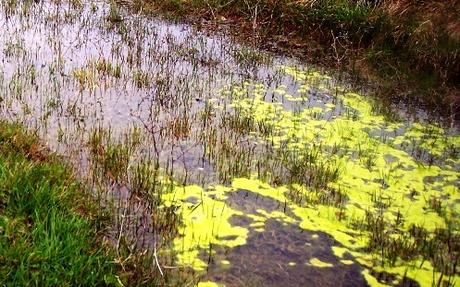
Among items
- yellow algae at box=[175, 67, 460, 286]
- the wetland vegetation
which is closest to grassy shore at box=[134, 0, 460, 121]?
the wetland vegetation

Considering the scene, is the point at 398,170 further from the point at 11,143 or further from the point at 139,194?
the point at 11,143

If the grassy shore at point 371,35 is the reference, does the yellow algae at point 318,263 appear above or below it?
below

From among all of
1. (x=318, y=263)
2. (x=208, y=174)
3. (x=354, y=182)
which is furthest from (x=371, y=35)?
(x=318, y=263)

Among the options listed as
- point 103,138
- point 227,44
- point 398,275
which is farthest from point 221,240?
point 227,44

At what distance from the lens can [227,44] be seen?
10.2 m

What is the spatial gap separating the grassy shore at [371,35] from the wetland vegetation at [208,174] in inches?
12.2

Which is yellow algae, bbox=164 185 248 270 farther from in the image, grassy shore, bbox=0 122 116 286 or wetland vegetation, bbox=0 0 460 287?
grassy shore, bbox=0 122 116 286

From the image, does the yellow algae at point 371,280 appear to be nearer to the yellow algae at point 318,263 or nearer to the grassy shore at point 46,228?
the yellow algae at point 318,263

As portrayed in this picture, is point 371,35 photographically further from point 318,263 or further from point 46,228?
point 46,228

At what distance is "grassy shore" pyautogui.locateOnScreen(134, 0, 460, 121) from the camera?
873 centimetres

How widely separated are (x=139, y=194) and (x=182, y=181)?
485mm

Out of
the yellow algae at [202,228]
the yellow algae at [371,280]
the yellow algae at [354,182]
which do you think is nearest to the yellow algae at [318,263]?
the yellow algae at [354,182]

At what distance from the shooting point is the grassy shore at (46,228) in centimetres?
333

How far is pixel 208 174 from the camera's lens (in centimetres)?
536
